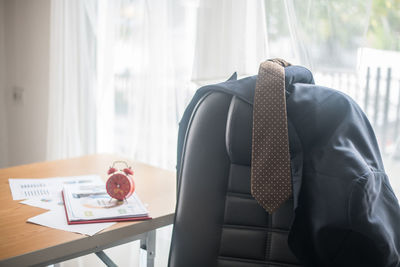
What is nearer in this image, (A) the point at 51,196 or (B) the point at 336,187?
(B) the point at 336,187

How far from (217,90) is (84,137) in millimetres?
1694

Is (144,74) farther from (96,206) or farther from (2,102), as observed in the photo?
(2,102)

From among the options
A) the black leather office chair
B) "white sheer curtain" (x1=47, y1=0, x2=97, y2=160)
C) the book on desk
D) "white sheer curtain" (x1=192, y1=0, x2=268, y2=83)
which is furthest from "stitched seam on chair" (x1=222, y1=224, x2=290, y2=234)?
"white sheer curtain" (x1=47, y1=0, x2=97, y2=160)

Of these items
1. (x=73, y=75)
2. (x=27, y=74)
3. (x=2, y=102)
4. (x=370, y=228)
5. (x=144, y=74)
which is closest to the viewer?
(x=370, y=228)

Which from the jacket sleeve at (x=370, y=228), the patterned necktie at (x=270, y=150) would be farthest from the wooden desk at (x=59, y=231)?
the jacket sleeve at (x=370, y=228)

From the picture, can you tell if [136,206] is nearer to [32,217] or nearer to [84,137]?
[32,217]

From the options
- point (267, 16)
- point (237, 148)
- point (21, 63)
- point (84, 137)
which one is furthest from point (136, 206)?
point (21, 63)

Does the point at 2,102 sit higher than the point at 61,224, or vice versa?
the point at 2,102

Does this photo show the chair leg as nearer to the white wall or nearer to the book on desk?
the book on desk

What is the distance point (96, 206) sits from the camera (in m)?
1.21

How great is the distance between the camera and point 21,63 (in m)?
3.12

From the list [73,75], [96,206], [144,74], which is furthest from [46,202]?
[73,75]

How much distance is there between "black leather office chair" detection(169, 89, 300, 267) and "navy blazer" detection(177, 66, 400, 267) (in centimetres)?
6

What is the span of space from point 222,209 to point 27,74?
2507 mm
